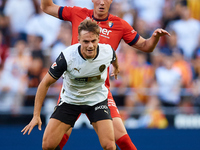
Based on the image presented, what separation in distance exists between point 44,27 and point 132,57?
243 centimetres

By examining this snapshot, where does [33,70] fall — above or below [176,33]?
below

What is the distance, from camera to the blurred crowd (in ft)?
25.8

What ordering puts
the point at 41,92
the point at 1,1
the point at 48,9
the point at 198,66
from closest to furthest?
the point at 41,92, the point at 48,9, the point at 198,66, the point at 1,1

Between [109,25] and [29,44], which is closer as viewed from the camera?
[109,25]

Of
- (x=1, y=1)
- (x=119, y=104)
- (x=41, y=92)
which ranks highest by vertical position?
(x=1, y=1)

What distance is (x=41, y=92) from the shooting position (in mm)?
4145

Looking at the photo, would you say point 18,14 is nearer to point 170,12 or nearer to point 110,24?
point 170,12

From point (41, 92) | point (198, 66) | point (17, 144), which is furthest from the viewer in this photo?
point (198, 66)

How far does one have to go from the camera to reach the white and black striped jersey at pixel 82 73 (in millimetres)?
4117

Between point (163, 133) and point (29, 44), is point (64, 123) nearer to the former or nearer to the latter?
point (163, 133)

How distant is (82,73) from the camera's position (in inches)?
165

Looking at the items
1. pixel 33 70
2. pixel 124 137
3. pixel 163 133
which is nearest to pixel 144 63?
pixel 163 133

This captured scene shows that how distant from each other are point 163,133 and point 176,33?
2955 millimetres

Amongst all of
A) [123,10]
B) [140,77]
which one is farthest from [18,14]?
[140,77]
